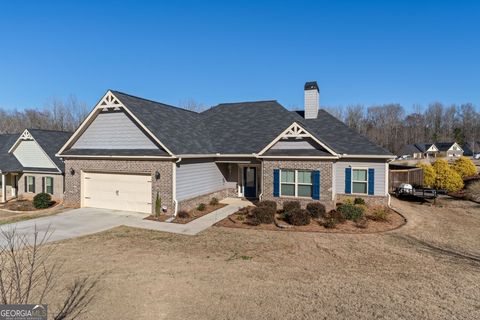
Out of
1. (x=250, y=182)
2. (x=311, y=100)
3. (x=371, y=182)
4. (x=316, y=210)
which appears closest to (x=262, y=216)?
(x=316, y=210)

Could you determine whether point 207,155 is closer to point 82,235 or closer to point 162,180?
point 162,180

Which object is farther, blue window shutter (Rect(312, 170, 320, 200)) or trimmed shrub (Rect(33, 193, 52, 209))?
trimmed shrub (Rect(33, 193, 52, 209))

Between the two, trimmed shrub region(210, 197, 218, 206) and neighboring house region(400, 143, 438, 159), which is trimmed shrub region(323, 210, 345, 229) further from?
neighboring house region(400, 143, 438, 159)

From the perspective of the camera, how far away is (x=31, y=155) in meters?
21.4

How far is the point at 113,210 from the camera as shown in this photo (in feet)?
53.5

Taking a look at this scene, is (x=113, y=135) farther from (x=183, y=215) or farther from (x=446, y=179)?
(x=446, y=179)

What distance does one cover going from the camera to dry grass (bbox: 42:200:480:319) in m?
5.87

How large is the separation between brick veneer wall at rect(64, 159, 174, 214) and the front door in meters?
6.89

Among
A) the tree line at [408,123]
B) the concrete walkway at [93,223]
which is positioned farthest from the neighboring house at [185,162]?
the tree line at [408,123]

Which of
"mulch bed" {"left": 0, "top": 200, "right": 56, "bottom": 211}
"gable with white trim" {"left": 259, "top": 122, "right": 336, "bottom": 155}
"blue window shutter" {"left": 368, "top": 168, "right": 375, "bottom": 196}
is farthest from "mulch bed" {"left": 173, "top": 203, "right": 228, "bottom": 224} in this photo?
"mulch bed" {"left": 0, "top": 200, "right": 56, "bottom": 211}

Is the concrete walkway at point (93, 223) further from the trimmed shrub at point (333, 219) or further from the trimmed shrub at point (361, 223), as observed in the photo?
the trimmed shrub at point (361, 223)

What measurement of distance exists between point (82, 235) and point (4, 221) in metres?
6.26
